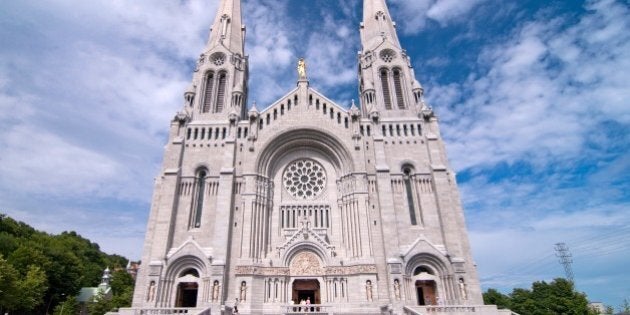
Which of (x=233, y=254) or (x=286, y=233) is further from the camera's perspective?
(x=286, y=233)

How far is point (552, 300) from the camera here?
42.6 metres

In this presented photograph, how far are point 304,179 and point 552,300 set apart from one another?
36.4m

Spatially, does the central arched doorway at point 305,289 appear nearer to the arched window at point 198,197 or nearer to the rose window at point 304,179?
the rose window at point 304,179

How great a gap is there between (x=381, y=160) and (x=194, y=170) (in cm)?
1483

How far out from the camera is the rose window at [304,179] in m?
28.5

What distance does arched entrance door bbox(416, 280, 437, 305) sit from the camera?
2414 centimetres

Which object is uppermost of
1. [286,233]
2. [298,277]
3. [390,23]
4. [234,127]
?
[390,23]

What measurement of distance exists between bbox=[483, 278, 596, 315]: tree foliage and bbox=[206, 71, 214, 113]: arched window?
45.6 meters

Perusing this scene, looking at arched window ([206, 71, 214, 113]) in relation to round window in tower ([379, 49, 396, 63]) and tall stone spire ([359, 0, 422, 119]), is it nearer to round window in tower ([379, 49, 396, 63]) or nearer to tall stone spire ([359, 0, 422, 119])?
tall stone spire ([359, 0, 422, 119])

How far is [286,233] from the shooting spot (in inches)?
1040

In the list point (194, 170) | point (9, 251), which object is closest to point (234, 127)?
point (194, 170)

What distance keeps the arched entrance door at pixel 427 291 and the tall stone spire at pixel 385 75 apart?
43.9 ft

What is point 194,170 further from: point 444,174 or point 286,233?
point 444,174

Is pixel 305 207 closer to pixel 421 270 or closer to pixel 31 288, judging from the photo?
pixel 421 270
